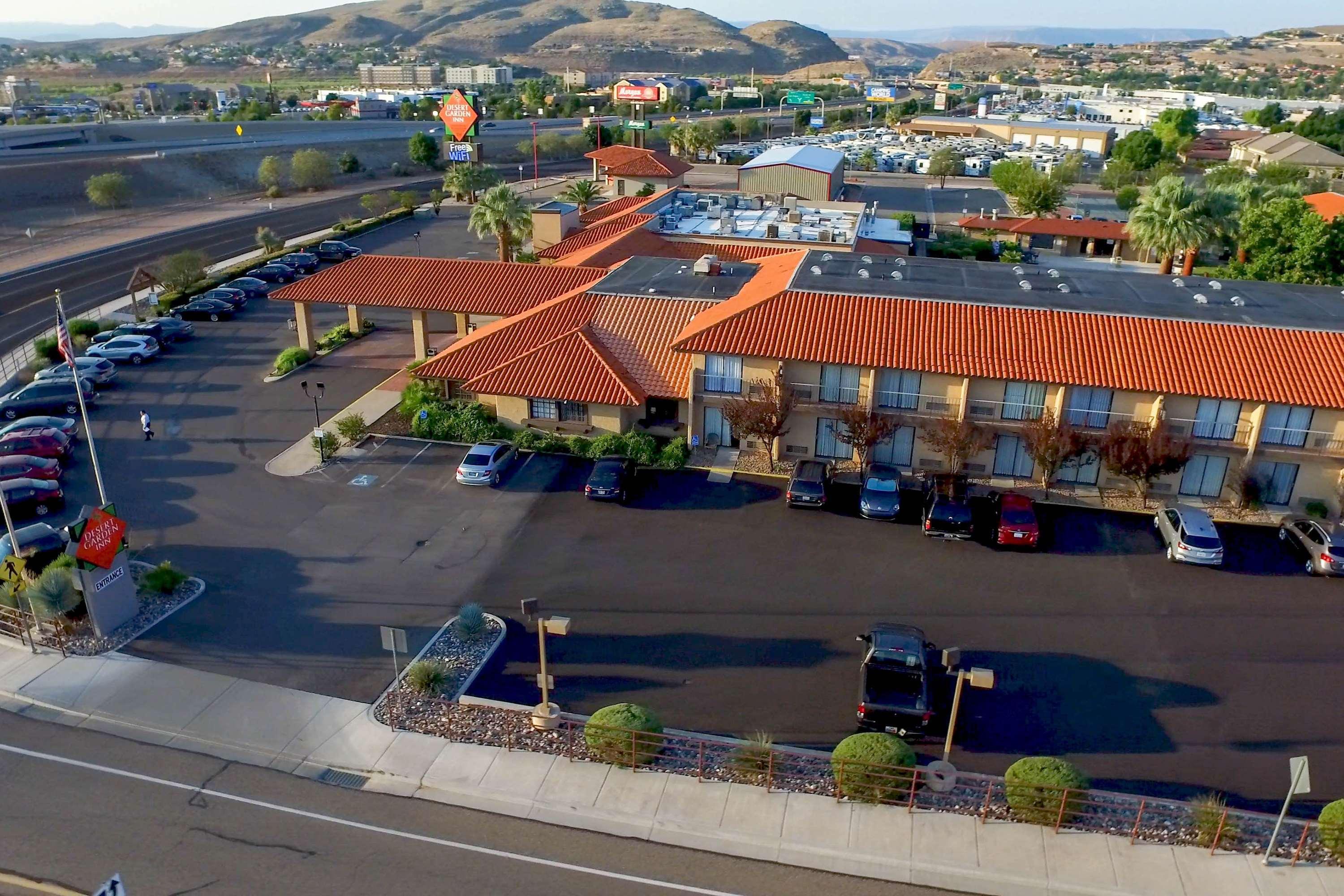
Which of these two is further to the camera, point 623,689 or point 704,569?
point 704,569

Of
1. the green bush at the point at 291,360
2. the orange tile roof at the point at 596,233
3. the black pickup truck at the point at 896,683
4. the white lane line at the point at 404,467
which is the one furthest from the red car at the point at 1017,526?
the green bush at the point at 291,360

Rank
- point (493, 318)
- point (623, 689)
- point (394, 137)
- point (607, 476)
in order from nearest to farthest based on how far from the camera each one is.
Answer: point (623, 689) → point (607, 476) → point (493, 318) → point (394, 137)

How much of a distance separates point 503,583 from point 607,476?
22.4 feet

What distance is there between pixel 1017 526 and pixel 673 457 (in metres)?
12.8

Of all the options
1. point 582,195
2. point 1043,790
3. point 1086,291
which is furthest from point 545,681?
point 582,195

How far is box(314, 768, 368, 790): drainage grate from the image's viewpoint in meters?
20.3

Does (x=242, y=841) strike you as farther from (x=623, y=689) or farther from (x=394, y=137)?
(x=394, y=137)

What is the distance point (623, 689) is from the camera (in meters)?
24.0

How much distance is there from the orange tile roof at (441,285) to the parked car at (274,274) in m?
19.2

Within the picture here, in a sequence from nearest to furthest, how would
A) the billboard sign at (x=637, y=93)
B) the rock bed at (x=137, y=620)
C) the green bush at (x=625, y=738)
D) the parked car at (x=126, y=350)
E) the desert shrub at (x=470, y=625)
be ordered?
the green bush at (x=625, y=738)
the rock bed at (x=137, y=620)
the desert shrub at (x=470, y=625)
the parked car at (x=126, y=350)
the billboard sign at (x=637, y=93)

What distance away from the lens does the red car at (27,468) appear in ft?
111

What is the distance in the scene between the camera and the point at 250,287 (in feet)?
202

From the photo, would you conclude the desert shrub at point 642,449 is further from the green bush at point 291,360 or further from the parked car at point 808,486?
the green bush at point 291,360

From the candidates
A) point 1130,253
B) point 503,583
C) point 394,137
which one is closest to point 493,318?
point 503,583
